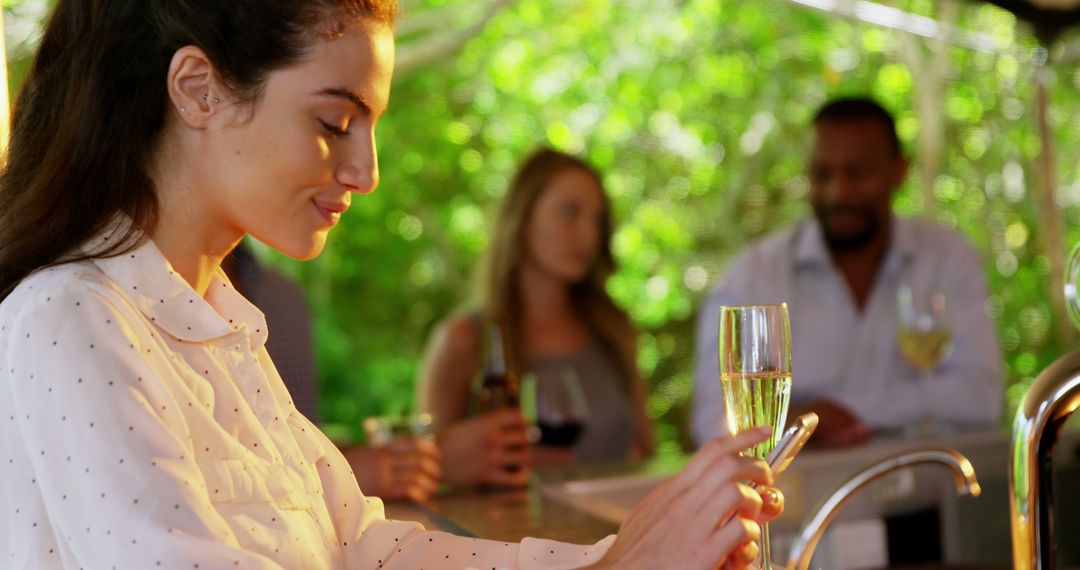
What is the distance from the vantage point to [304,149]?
1221 mm

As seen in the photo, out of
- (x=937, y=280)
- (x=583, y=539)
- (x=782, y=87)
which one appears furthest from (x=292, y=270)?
(x=583, y=539)

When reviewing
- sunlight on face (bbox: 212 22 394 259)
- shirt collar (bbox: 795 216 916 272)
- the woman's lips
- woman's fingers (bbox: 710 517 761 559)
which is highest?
sunlight on face (bbox: 212 22 394 259)

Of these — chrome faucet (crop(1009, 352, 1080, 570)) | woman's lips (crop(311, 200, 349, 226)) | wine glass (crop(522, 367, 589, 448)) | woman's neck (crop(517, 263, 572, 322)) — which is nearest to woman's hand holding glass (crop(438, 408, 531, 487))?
wine glass (crop(522, 367, 589, 448))

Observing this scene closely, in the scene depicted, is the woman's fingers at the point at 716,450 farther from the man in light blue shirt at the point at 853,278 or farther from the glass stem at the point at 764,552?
the man in light blue shirt at the point at 853,278

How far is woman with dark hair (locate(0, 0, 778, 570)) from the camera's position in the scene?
104 centimetres

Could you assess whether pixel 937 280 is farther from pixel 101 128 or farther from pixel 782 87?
pixel 101 128

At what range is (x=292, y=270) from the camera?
18.0ft

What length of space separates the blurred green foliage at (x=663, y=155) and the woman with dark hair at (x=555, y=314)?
1970 millimetres

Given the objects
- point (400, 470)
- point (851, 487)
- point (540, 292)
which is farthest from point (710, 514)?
point (540, 292)

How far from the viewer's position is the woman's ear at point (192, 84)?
1.23 meters

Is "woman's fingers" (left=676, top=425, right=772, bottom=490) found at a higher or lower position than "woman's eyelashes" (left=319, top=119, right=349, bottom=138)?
lower

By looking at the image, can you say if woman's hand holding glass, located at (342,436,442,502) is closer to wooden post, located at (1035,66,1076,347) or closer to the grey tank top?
the grey tank top

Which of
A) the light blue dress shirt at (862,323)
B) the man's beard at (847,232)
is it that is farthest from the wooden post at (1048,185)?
the man's beard at (847,232)

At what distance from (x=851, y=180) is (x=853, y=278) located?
278 mm
